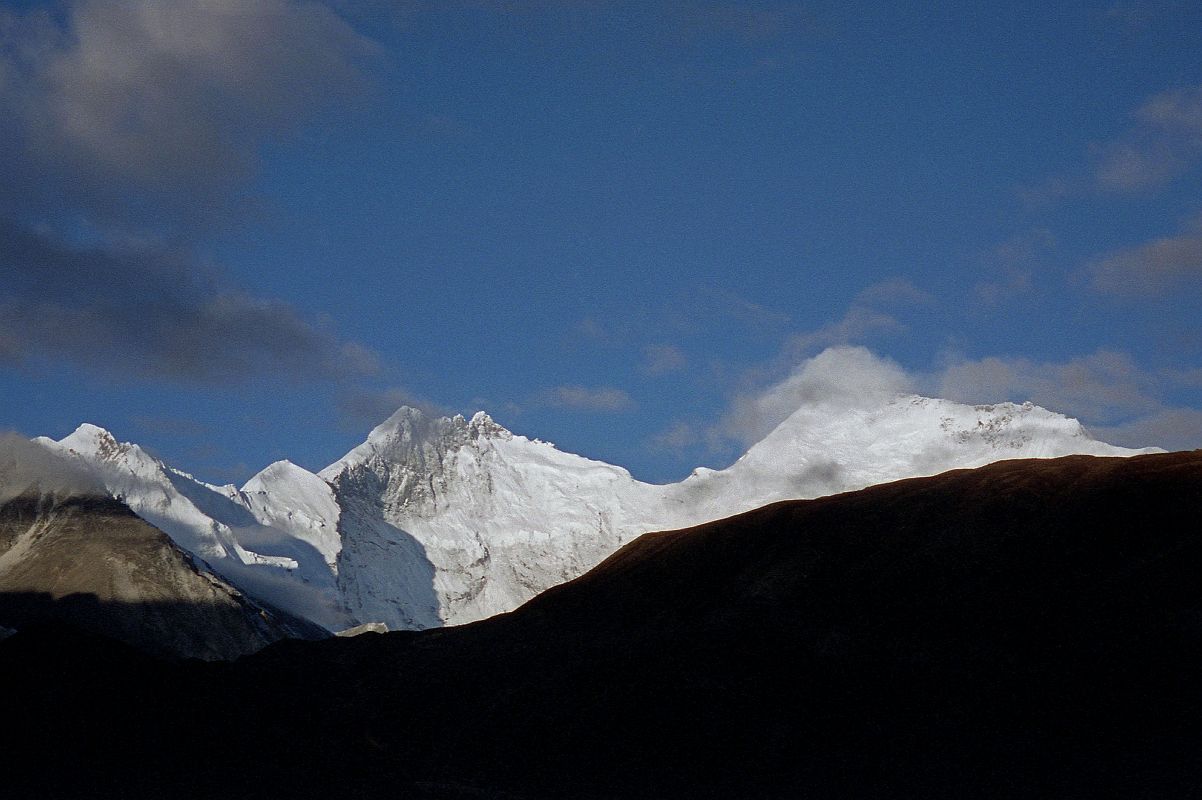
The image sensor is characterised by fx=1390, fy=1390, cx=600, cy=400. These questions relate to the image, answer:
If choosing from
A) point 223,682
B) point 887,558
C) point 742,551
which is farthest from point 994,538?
point 223,682

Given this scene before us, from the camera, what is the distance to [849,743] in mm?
77125

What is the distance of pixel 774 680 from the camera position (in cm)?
8475

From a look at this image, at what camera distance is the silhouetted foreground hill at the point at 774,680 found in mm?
72875

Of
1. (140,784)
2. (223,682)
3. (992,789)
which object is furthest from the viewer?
(223,682)

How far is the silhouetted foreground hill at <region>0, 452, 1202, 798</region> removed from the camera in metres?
72.9

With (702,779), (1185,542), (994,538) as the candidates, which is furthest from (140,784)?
(1185,542)

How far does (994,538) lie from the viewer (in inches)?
3538

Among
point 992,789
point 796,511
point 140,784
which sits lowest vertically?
point 992,789

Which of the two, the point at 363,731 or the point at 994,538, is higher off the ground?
the point at 994,538

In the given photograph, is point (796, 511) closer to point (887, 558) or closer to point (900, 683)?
point (887, 558)

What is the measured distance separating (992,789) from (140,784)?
4899 centimetres

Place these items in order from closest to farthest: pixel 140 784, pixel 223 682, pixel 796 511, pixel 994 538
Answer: pixel 140 784
pixel 994 538
pixel 223 682
pixel 796 511

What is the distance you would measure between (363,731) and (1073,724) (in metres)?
44.5

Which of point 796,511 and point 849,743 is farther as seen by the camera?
point 796,511
